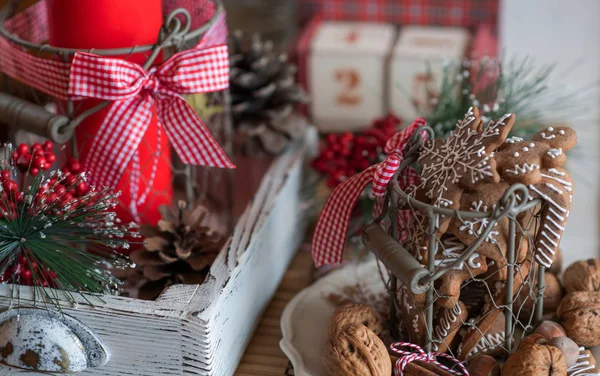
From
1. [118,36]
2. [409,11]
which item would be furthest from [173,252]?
[409,11]

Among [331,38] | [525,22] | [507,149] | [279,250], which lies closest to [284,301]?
[279,250]

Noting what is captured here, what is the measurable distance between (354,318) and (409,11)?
2.28 ft

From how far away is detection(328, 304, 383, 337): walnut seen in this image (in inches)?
24.8

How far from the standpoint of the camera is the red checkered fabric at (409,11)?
46.7 inches

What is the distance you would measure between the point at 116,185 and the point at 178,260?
0.09 m

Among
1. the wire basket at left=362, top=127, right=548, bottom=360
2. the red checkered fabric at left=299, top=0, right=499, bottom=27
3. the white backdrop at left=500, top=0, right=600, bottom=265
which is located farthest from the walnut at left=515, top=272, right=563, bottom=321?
the red checkered fabric at left=299, top=0, right=499, bottom=27

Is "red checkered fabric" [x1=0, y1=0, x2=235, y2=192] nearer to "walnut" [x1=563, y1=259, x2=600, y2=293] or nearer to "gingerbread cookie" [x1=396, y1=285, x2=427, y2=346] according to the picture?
"gingerbread cookie" [x1=396, y1=285, x2=427, y2=346]

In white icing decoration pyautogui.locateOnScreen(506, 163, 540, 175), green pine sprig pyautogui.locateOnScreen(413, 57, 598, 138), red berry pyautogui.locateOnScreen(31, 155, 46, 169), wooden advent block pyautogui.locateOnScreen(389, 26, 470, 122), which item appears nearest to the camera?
white icing decoration pyautogui.locateOnScreen(506, 163, 540, 175)

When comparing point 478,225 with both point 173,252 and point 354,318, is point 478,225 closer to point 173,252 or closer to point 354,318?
point 354,318

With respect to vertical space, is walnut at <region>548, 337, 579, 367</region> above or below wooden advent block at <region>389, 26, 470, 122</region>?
below

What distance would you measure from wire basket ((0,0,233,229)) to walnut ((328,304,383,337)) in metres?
0.20

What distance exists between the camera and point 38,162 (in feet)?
2.12

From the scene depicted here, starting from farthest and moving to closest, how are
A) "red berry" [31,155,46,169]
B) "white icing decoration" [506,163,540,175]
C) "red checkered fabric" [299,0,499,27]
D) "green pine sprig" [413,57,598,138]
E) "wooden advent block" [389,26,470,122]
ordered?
"red checkered fabric" [299,0,499,27] < "wooden advent block" [389,26,470,122] < "green pine sprig" [413,57,598,138] < "red berry" [31,155,46,169] < "white icing decoration" [506,163,540,175]

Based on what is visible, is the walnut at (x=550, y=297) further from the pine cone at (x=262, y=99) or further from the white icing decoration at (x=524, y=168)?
the pine cone at (x=262, y=99)
